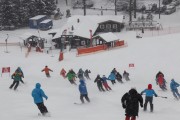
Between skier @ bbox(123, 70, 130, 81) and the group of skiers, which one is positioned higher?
the group of skiers

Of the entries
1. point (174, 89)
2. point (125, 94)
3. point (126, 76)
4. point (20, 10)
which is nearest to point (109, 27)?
point (20, 10)

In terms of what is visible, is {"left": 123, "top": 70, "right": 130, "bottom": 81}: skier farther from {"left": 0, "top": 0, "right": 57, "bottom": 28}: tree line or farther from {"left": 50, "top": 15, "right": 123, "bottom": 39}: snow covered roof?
{"left": 0, "top": 0, "right": 57, "bottom": 28}: tree line

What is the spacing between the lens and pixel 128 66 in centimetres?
3884

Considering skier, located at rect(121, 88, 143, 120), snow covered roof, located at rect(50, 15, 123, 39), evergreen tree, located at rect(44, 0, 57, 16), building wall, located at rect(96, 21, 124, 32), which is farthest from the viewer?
evergreen tree, located at rect(44, 0, 57, 16)

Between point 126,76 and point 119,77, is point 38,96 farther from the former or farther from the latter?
point 126,76

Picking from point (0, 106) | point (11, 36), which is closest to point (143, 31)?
point (11, 36)

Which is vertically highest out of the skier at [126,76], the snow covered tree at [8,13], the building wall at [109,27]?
the snow covered tree at [8,13]

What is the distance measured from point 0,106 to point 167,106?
30.0ft

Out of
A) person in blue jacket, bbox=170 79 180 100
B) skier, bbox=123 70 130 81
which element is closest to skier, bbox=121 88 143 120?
person in blue jacket, bbox=170 79 180 100

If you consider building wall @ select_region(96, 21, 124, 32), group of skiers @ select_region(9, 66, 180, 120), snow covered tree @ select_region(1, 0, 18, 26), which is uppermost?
snow covered tree @ select_region(1, 0, 18, 26)

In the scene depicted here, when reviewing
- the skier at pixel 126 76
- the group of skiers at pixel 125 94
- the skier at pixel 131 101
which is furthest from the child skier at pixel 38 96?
the skier at pixel 126 76

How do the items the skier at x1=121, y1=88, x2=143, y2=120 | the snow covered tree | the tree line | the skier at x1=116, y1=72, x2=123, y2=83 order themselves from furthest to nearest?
1. the tree line
2. the snow covered tree
3. the skier at x1=116, y1=72, x2=123, y2=83
4. the skier at x1=121, y1=88, x2=143, y2=120

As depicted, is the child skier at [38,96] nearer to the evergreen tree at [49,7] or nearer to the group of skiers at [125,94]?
the group of skiers at [125,94]

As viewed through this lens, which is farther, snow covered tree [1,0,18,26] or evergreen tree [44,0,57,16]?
evergreen tree [44,0,57,16]
